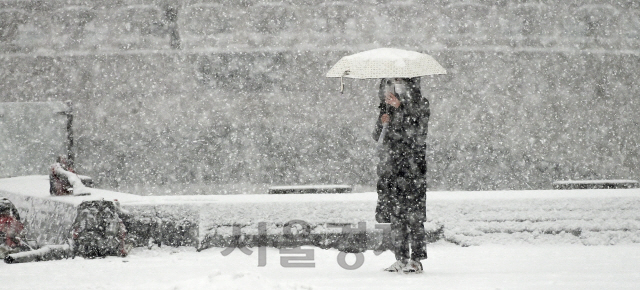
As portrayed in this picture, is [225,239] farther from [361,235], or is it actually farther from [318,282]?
[318,282]

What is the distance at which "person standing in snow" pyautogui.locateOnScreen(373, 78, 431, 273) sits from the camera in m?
8.55

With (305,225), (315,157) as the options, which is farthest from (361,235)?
(315,157)

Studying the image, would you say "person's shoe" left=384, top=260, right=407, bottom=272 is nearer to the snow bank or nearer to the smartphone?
the smartphone

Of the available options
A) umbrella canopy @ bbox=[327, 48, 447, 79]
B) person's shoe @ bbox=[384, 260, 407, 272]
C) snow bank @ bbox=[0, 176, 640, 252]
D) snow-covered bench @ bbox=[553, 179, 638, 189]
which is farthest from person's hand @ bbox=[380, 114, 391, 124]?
snow-covered bench @ bbox=[553, 179, 638, 189]

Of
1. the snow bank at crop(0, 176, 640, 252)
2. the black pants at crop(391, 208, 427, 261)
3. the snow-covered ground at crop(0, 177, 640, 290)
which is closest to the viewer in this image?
the black pants at crop(391, 208, 427, 261)

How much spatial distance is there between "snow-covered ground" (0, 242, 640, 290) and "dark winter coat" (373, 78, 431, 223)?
0.57 m

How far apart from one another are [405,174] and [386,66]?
974mm

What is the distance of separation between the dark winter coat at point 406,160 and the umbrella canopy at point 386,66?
0.20m

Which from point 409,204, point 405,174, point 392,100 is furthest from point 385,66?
point 409,204

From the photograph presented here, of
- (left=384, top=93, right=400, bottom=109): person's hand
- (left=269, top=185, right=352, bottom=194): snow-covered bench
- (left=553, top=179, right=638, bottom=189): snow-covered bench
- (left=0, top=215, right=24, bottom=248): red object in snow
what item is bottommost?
(left=0, top=215, right=24, bottom=248): red object in snow

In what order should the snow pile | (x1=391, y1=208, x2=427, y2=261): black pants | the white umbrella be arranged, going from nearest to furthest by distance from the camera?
the snow pile → (x1=391, y1=208, x2=427, y2=261): black pants → the white umbrella

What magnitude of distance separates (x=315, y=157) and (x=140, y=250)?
5031 millimetres

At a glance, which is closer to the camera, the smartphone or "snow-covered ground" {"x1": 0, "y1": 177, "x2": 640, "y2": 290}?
the smartphone

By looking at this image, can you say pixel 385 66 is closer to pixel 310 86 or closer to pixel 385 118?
pixel 385 118
